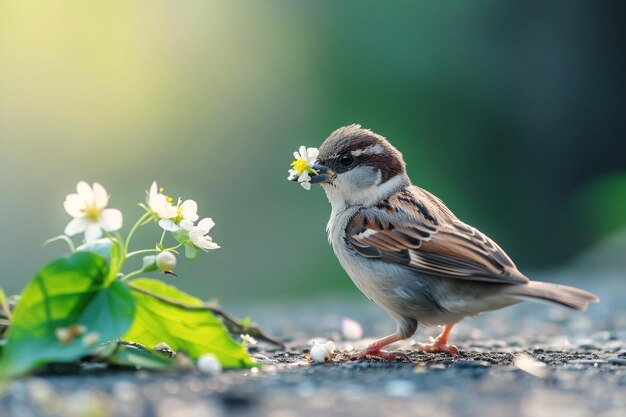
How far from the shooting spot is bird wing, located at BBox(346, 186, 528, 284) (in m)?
3.65

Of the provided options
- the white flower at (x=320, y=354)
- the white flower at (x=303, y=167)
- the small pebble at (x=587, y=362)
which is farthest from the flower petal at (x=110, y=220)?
the small pebble at (x=587, y=362)

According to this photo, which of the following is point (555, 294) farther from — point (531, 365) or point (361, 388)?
point (361, 388)

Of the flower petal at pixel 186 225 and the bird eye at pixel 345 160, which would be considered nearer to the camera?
the flower petal at pixel 186 225

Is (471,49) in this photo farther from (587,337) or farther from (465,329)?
(587,337)

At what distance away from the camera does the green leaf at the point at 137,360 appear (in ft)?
9.93

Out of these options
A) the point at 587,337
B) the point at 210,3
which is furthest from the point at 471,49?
the point at 587,337

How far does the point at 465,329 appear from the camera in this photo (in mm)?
5711

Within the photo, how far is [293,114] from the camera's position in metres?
10.8

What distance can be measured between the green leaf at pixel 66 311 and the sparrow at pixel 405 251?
4.18 ft

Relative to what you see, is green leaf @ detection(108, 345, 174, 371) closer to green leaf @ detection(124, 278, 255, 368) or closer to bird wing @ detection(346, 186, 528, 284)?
green leaf @ detection(124, 278, 255, 368)

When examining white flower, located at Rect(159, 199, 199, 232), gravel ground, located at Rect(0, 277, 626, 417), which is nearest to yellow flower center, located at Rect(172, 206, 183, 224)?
white flower, located at Rect(159, 199, 199, 232)

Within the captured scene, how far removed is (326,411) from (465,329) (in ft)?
11.0

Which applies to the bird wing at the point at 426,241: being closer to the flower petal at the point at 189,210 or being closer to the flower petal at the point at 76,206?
the flower petal at the point at 189,210

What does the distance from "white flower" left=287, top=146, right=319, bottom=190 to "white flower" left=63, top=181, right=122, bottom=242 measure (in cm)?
132
